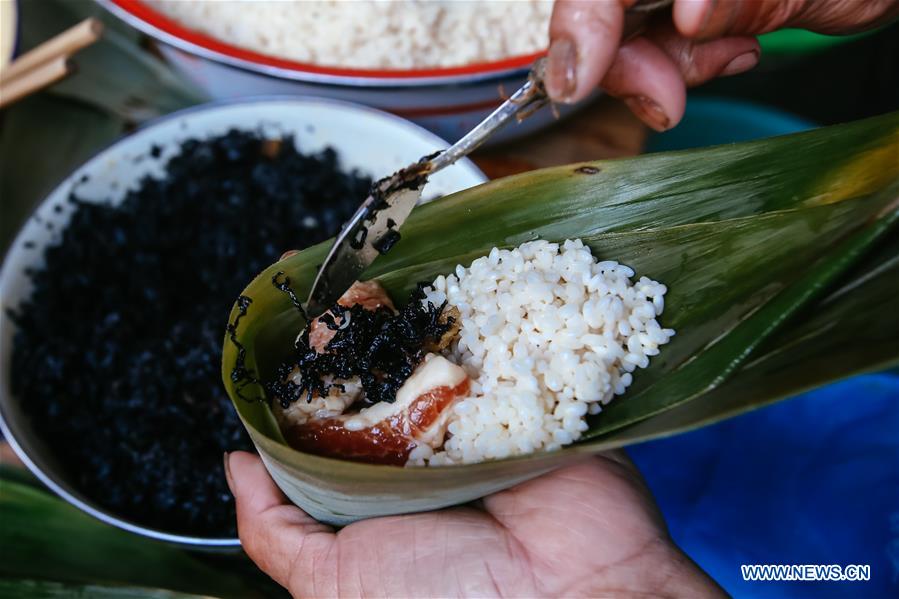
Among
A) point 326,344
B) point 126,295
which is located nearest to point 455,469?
point 326,344

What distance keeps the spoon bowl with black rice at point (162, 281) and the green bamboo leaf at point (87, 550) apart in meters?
0.06

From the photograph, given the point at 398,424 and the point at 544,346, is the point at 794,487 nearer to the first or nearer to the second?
the point at 544,346

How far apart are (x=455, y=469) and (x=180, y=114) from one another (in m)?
1.13

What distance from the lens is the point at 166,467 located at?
54.9 inches

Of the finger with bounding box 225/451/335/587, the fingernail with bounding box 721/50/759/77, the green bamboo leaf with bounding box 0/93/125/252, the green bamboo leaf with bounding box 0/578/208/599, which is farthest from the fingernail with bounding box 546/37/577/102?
the green bamboo leaf with bounding box 0/93/125/252

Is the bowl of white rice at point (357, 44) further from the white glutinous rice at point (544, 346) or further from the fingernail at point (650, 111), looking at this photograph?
the white glutinous rice at point (544, 346)

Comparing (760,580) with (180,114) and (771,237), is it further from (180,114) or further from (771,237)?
(180,114)

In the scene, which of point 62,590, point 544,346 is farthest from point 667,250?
point 62,590

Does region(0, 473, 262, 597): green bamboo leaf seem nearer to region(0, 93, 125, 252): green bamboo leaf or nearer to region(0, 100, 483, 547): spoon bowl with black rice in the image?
region(0, 100, 483, 547): spoon bowl with black rice

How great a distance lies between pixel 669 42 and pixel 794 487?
0.88 meters

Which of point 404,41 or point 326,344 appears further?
point 404,41

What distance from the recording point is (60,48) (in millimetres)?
1585

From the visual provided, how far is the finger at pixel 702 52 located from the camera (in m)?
1.21

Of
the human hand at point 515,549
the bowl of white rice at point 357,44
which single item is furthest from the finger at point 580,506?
the bowl of white rice at point 357,44
